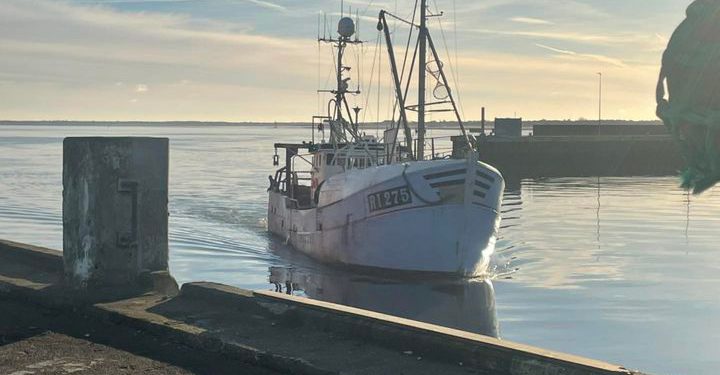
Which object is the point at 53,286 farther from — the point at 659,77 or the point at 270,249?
the point at 270,249

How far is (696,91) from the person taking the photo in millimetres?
3635

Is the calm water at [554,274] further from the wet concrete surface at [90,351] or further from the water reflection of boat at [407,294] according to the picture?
the wet concrete surface at [90,351]

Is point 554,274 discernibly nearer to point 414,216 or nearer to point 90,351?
point 414,216

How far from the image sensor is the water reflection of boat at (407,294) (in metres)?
16.1

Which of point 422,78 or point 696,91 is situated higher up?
point 422,78

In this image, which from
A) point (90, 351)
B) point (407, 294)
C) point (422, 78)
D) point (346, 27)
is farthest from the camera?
point (346, 27)

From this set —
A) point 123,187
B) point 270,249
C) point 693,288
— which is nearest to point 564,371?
point 123,187

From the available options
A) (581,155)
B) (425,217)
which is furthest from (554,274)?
(581,155)

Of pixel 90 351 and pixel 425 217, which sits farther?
pixel 425 217

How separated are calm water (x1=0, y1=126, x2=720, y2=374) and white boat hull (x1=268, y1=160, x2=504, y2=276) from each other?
65 cm

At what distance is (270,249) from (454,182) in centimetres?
845

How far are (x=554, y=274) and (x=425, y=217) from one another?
364 centimetres

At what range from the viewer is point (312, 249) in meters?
24.1

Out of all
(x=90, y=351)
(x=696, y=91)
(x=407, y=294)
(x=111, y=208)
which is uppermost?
(x=696, y=91)
